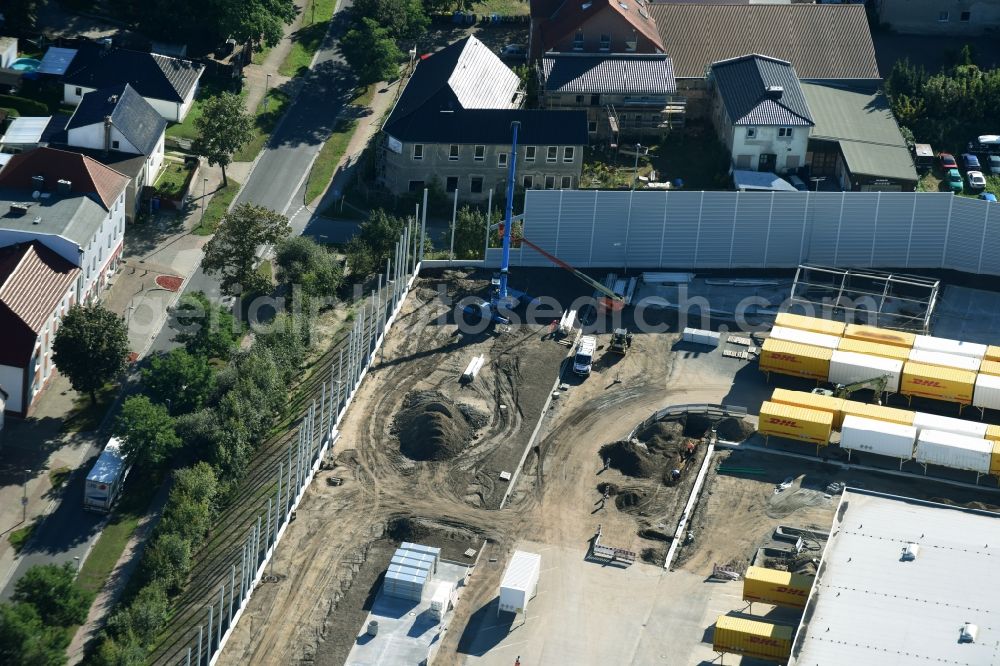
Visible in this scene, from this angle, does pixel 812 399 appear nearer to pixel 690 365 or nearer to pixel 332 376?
pixel 690 365

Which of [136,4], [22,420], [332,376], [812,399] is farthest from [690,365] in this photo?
[136,4]

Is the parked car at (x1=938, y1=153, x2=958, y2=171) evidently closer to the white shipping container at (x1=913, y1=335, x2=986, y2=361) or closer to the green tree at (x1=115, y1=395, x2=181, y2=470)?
the white shipping container at (x1=913, y1=335, x2=986, y2=361)

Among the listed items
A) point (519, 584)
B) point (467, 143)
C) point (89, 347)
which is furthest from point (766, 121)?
point (89, 347)

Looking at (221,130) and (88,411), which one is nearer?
(88,411)

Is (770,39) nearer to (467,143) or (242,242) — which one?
(467,143)

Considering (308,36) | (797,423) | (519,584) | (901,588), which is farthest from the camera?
(308,36)

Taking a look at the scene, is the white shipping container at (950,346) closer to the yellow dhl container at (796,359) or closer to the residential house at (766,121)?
the yellow dhl container at (796,359)

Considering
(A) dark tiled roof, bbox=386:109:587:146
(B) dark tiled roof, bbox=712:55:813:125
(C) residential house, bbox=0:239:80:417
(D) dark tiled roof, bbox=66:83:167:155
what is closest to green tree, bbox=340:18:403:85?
(A) dark tiled roof, bbox=386:109:587:146
